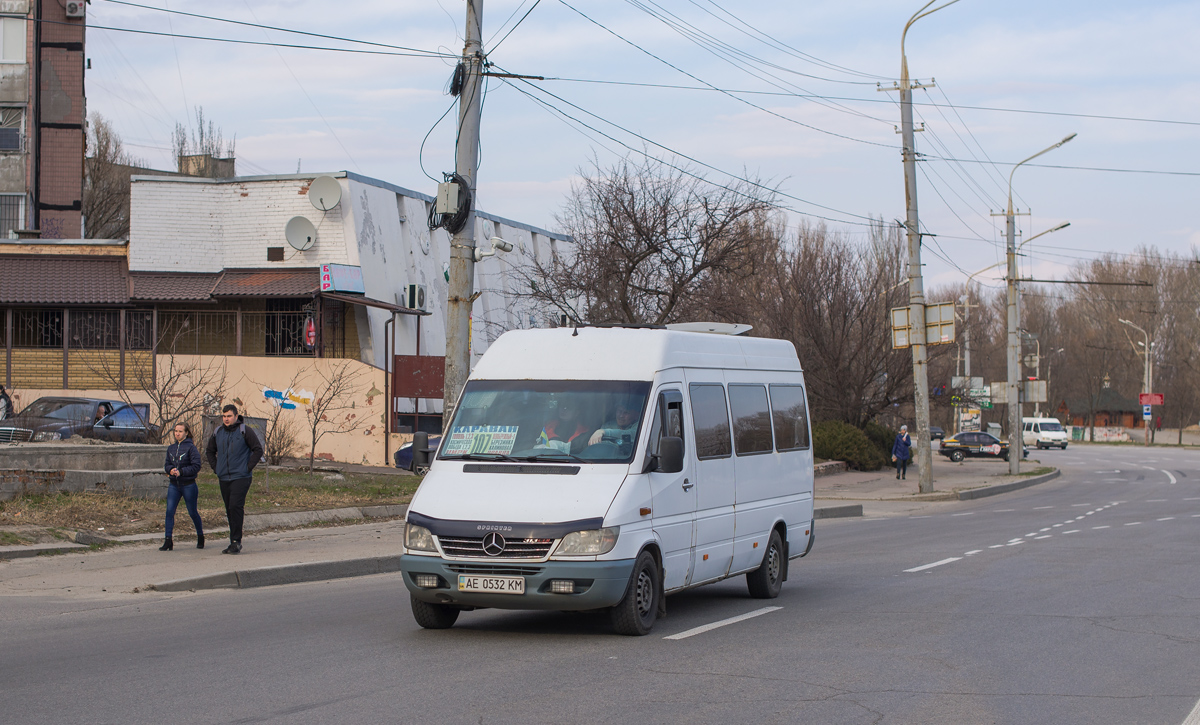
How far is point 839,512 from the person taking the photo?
25.8 meters

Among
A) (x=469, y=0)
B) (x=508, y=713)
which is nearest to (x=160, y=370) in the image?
(x=469, y=0)

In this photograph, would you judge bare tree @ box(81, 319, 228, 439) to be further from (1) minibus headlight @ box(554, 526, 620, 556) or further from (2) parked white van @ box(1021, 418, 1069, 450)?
(2) parked white van @ box(1021, 418, 1069, 450)

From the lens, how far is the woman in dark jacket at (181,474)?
13.3 meters

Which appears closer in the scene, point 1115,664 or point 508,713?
point 508,713

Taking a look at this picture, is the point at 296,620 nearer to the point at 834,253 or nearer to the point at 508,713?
the point at 508,713

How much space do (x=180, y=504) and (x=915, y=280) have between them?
66.8 feet

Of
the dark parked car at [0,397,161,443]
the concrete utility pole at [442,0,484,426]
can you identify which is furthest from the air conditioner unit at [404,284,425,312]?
the concrete utility pole at [442,0,484,426]

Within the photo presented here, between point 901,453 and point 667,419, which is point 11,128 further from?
point 667,419

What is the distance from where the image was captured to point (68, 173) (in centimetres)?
4159

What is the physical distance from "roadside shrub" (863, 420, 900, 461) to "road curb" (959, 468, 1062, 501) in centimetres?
531

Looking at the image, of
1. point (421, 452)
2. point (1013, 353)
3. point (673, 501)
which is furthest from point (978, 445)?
point (421, 452)

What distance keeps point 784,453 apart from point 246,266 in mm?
21541

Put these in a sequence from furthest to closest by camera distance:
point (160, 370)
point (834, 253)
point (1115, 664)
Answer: point (834, 253) → point (160, 370) → point (1115, 664)

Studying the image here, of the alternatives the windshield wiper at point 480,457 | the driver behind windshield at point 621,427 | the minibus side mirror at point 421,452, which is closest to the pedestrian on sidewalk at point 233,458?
the minibus side mirror at point 421,452
